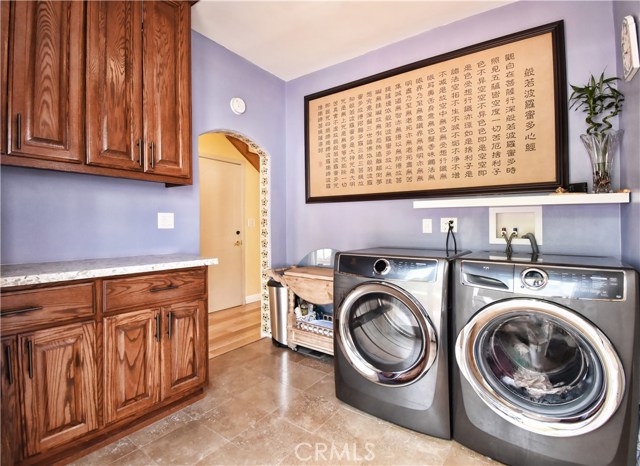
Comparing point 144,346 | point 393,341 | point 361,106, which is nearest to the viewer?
point 144,346

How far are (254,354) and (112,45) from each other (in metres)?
2.43

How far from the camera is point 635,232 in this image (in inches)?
58.2

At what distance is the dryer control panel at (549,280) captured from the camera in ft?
4.01

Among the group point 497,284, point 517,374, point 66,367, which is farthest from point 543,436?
point 66,367

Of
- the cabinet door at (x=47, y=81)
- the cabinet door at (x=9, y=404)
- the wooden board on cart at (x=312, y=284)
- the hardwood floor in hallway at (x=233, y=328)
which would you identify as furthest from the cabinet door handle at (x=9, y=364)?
the wooden board on cart at (x=312, y=284)

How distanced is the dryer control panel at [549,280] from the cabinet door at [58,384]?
1.91 meters

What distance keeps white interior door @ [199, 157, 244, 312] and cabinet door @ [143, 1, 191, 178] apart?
180 centimetres

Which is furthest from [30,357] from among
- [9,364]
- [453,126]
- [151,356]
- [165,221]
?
[453,126]

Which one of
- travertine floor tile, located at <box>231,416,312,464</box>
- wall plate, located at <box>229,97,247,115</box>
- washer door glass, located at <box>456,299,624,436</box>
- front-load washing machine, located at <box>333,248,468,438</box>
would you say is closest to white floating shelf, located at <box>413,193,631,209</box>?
front-load washing machine, located at <box>333,248,468,438</box>

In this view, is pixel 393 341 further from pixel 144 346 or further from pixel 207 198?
pixel 207 198

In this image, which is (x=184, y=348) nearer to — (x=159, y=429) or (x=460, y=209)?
(x=159, y=429)

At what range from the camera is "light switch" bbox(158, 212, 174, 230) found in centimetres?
222

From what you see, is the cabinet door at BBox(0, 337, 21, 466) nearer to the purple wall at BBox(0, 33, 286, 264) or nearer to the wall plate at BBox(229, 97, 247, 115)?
the purple wall at BBox(0, 33, 286, 264)

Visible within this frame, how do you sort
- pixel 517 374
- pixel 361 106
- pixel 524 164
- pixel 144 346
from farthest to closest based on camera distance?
pixel 361 106
pixel 524 164
pixel 144 346
pixel 517 374
